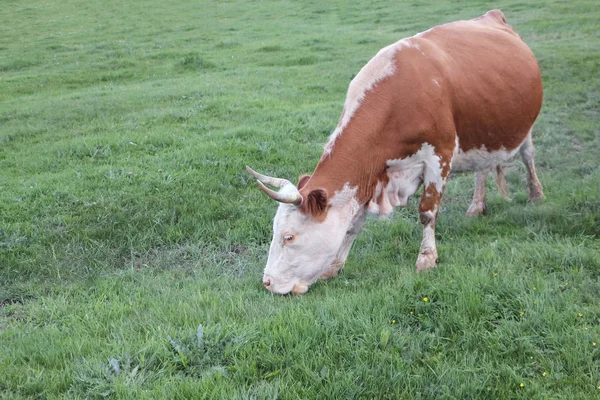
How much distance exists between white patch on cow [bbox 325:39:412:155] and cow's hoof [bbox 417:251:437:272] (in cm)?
139

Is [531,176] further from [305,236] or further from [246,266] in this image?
[246,266]

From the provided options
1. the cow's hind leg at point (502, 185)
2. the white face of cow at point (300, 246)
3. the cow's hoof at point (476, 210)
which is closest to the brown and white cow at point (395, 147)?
the white face of cow at point (300, 246)

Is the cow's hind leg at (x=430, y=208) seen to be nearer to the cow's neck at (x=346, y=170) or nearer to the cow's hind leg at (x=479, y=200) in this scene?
the cow's neck at (x=346, y=170)

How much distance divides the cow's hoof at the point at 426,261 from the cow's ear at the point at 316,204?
3.65 ft

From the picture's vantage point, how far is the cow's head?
4.85m

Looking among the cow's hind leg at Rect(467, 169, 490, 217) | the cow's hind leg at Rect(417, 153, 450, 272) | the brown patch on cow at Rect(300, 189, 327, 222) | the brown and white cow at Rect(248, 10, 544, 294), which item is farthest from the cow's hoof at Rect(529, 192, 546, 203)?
the brown patch on cow at Rect(300, 189, 327, 222)

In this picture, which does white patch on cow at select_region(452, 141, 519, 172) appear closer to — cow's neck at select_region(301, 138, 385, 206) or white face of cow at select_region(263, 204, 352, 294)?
cow's neck at select_region(301, 138, 385, 206)

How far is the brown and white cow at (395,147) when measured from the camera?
4.93 m

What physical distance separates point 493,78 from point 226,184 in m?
3.90

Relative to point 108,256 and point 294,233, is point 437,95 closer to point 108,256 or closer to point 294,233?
point 294,233

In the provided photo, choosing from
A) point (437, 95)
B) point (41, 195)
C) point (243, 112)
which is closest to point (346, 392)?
point (437, 95)

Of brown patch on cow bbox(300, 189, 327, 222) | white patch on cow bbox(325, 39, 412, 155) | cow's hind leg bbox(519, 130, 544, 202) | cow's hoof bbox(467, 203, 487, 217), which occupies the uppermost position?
white patch on cow bbox(325, 39, 412, 155)

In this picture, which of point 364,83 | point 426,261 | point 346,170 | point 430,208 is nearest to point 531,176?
point 430,208

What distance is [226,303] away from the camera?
4.64 m
